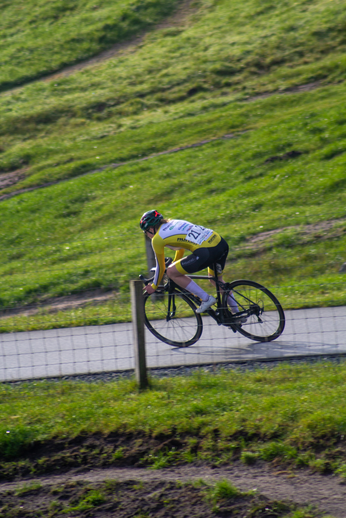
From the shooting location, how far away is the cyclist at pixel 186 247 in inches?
263

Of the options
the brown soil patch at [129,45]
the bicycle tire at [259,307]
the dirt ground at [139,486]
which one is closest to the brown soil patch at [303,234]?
the bicycle tire at [259,307]

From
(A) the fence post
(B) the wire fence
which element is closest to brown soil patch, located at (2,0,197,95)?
(B) the wire fence

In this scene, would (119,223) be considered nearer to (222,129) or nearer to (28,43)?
(222,129)

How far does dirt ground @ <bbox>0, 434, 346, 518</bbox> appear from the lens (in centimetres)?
382

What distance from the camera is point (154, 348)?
7.23 m

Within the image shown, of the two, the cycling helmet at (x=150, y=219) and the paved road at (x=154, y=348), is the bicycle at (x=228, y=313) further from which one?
the cycling helmet at (x=150, y=219)

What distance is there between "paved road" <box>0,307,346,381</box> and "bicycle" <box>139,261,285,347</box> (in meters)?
0.15

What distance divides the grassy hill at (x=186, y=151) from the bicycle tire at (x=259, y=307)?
177 cm

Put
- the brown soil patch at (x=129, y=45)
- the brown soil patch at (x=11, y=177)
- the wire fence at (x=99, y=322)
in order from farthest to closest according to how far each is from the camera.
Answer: the brown soil patch at (x=129, y=45)
the brown soil patch at (x=11, y=177)
the wire fence at (x=99, y=322)

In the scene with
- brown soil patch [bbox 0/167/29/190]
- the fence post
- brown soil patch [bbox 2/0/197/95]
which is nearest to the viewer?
the fence post

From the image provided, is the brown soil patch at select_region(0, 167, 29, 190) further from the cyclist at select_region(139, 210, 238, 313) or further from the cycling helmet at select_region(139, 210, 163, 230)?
the cyclist at select_region(139, 210, 238, 313)

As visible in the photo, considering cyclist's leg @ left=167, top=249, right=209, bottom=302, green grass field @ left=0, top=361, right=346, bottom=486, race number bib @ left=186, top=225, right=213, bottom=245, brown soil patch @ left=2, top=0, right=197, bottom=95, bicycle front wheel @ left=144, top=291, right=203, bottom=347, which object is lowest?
green grass field @ left=0, top=361, right=346, bottom=486

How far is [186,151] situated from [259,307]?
12724mm

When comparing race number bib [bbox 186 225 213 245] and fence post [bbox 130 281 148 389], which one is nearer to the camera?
fence post [bbox 130 281 148 389]
